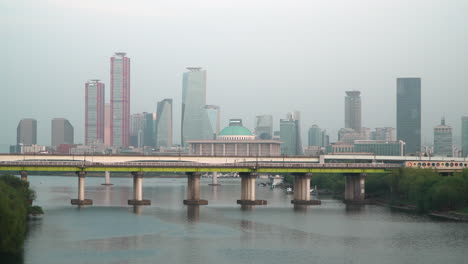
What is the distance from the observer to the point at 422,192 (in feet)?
369

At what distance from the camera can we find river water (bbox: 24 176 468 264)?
69.7m

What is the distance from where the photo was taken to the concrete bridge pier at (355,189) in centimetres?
13488

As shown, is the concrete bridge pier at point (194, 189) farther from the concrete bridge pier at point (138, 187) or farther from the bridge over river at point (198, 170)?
the concrete bridge pier at point (138, 187)

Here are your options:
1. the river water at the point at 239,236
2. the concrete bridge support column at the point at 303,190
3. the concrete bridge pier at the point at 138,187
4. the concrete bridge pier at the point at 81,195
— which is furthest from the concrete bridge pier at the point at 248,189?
the concrete bridge pier at the point at 81,195

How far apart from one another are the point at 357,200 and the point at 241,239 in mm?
57660

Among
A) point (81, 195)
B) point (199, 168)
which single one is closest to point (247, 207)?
point (199, 168)

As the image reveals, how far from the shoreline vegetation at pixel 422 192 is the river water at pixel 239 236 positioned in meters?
4.06

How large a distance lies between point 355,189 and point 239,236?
57.4m

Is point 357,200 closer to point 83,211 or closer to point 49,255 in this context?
point 83,211

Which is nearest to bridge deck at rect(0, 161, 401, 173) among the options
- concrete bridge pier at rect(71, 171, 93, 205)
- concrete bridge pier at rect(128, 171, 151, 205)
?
concrete bridge pier at rect(128, 171, 151, 205)

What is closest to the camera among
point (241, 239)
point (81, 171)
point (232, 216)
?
point (241, 239)

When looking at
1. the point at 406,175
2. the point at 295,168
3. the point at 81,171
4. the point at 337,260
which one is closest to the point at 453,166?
the point at 406,175

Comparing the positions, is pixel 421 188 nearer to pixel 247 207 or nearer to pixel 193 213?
pixel 247 207

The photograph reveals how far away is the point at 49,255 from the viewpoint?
68.9 metres
